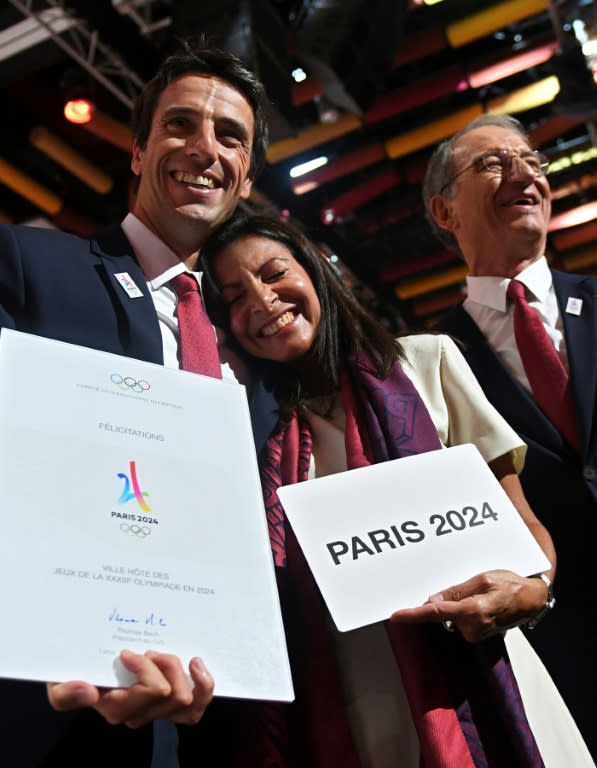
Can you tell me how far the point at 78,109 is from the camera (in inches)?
225

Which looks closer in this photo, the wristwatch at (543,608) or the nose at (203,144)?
the wristwatch at (543,608)

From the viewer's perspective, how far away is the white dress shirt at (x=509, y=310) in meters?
2.25

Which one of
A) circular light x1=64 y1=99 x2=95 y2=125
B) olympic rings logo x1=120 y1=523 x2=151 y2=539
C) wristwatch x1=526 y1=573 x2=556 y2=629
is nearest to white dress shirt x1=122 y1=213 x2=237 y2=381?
olympic rings logo x1=120 y1=523 x2=151 y2=539

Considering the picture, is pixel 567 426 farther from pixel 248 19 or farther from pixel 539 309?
pixel 248 19

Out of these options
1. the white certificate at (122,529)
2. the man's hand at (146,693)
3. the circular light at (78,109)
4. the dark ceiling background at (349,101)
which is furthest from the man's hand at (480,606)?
the circular light at (78,109)

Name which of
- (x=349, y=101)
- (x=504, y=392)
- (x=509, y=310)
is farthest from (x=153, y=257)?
(x=349, y=101)

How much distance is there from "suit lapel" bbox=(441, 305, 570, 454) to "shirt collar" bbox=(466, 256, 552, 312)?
0.34ft

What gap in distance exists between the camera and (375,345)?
184 centimetres

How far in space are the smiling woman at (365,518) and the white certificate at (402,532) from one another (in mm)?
41

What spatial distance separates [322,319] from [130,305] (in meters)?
0.52

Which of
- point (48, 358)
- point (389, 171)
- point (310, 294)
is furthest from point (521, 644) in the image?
point (389, 171)

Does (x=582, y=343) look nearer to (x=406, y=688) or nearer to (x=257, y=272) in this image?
(x=257, y=272)

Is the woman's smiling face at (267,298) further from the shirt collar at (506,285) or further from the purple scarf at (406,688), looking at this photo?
the shirt collar at (506,285)

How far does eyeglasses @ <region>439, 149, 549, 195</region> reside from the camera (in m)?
→ 2.63
